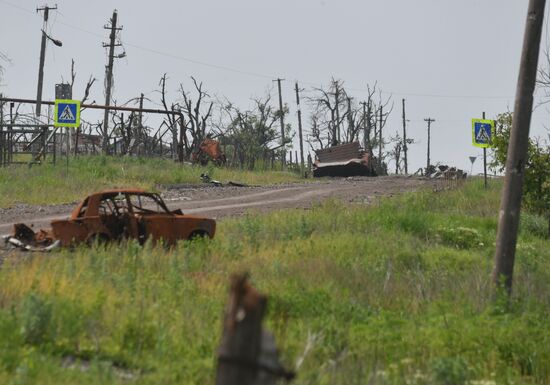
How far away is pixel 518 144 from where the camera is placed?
393 inches

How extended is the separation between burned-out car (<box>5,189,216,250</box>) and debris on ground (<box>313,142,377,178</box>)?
27641mm

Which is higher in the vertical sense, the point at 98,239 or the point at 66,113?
the point at 66,113

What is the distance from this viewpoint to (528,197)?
2236 centimetres

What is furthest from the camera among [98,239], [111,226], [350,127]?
[350,127]

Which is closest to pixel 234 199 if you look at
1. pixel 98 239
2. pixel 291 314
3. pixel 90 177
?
pixel 90 177

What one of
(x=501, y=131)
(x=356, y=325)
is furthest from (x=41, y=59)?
(x=356, y=325)

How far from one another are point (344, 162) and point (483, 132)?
16810mm

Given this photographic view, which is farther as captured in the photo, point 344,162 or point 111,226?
point 344,162

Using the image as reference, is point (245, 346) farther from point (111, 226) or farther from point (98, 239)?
point (111, 226)

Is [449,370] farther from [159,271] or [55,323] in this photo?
[159,271]

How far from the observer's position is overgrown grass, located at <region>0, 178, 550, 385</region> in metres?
6.17

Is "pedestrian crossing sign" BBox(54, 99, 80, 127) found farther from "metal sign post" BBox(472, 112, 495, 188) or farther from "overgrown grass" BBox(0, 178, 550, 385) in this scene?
"overgrown grass" BBox(0, 178, 550, 385)

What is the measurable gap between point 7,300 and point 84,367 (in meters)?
2.13

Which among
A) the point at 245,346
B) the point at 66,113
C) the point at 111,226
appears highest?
the point at 66,113
